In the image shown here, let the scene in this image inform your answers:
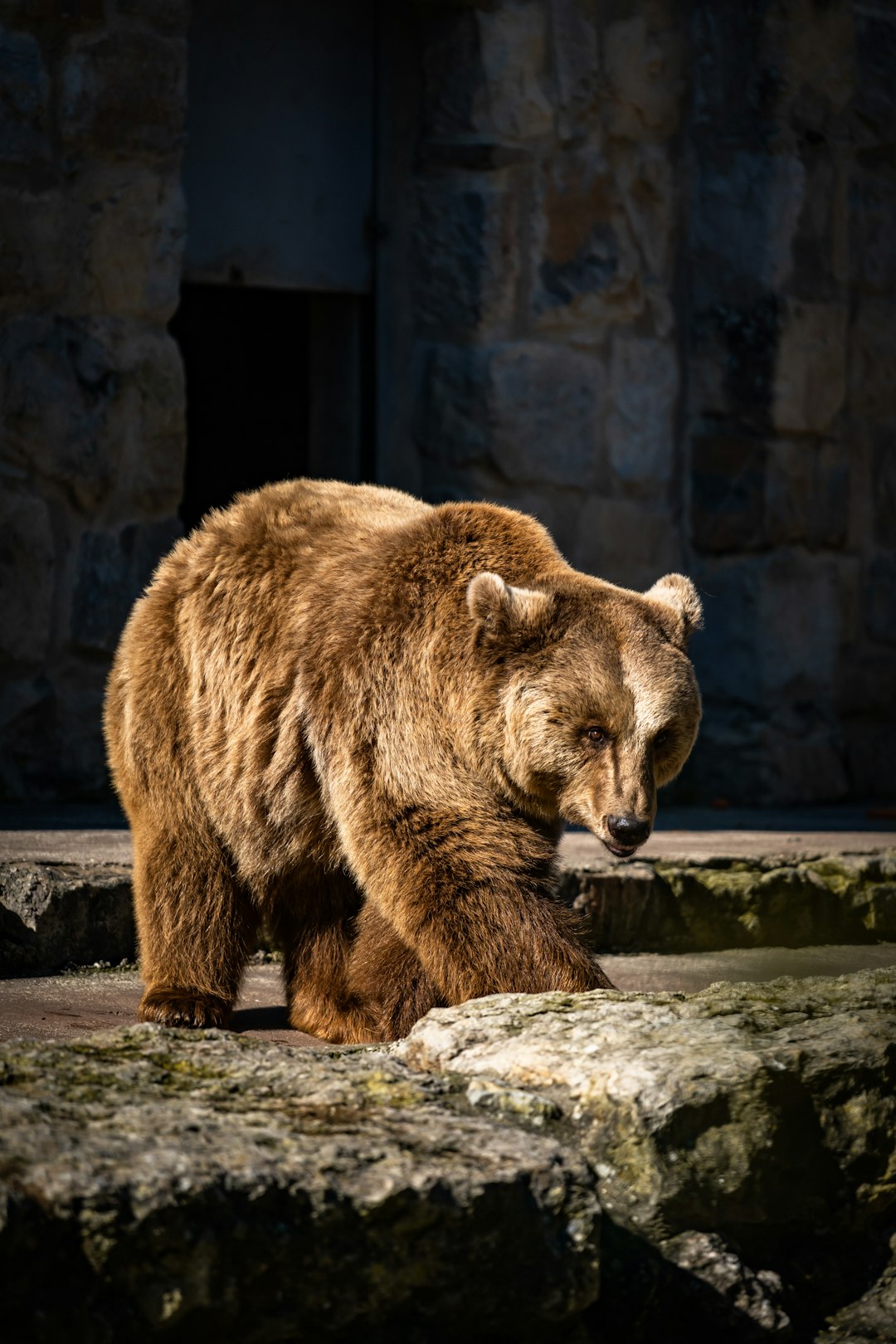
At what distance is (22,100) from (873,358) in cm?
340

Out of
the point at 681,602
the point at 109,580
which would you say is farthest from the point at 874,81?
the point at 681,602

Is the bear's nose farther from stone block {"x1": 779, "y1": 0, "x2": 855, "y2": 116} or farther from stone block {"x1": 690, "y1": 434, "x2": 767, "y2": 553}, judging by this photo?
stone block {"x1": 779, "y1": 0, "x2": 855, "y2": 116}

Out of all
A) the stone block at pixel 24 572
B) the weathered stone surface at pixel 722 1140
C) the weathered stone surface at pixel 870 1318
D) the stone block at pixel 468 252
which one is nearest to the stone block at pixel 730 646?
the stone block at pixel 468 252

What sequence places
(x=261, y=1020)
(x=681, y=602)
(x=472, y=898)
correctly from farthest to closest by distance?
(x=261, y=1020)
(x=681, y=602)
(x=472, y=898)

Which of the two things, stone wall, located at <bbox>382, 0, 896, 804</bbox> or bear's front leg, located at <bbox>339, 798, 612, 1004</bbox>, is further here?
stone wall, located at <bbox>382, 0, 896, 804</bbox>

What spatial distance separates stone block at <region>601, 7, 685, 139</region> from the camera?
6207 mm

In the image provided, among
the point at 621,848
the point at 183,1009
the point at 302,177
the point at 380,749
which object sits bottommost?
the point at 183,1009

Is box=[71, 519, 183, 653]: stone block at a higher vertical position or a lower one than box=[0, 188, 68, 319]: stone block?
lower

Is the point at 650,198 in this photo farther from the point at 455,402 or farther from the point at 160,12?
the point at 160,12

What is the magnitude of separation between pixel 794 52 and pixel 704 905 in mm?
3647

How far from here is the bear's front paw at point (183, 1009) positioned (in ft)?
10.4

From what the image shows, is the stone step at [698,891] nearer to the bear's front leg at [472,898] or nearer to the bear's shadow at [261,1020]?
the bear's shadow at [261,1020]

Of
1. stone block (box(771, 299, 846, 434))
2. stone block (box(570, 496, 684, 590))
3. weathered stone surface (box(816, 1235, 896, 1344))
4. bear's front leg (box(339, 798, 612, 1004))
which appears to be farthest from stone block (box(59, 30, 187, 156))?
weathered stone surface (box(816, 1235, 896, 1344))

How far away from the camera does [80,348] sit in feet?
17.4
